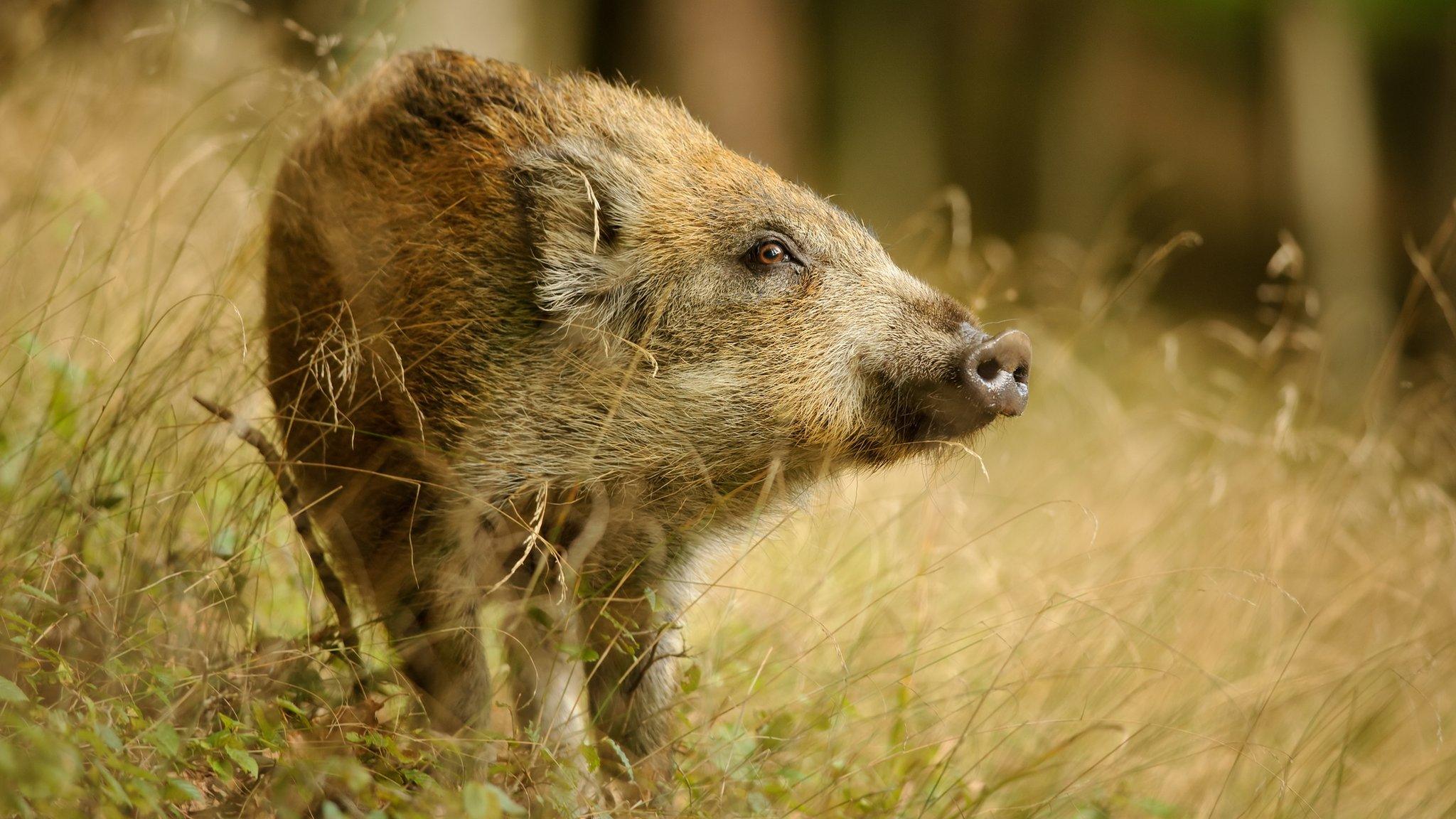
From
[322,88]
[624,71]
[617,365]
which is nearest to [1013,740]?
[617,365]

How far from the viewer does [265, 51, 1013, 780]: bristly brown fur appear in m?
3.23

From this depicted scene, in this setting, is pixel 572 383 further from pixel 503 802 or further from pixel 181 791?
pixel 181 791

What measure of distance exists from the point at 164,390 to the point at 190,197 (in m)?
2.89

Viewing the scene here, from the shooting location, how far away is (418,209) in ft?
11.4

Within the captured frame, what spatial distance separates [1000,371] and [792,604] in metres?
0.87

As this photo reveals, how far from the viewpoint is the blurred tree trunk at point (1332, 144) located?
1149cm

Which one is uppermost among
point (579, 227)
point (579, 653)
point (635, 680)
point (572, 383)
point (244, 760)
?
point (579, 227)

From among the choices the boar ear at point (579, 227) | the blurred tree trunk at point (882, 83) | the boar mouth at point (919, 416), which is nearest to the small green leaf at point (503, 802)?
the boar ear at point (579, 227)

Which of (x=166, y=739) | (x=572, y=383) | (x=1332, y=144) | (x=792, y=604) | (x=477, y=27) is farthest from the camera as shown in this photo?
(x=1332, y=144)

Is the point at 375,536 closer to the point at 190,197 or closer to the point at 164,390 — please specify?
the point at 164,390

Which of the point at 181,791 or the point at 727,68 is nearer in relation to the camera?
the point at 181,791

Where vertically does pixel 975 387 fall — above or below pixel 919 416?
above

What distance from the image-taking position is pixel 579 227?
11.1 feet

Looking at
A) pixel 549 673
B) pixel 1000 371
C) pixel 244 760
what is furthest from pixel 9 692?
pixel 1000 371
